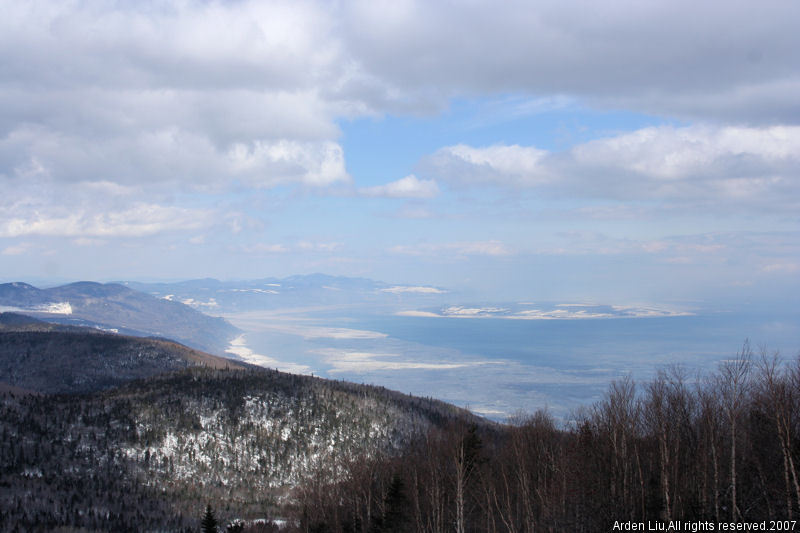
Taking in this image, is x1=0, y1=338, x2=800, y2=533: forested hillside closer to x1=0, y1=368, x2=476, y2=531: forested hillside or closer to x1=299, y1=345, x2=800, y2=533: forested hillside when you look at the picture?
x1=299, y1=345, x2=800, y2=533: forested hillside

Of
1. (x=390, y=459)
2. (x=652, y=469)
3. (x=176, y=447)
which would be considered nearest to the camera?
(x=652, y=469)

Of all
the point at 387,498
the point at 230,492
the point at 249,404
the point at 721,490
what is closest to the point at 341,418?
the point at 249,404

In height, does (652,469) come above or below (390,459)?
above

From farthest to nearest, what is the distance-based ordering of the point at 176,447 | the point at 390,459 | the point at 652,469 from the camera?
1. the point at 176,447
2. the point at 390,459
3. the point at 652,469

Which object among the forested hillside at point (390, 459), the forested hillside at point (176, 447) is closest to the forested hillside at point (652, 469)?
the forested hillside at point (390, 459)

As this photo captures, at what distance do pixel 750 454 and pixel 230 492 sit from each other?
473 feet

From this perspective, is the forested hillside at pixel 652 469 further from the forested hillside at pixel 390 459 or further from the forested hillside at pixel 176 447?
the forested hillside at pixel 176 447

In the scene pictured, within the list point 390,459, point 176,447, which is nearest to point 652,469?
point 390,459

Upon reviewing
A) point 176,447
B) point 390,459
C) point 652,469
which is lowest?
point 176,447

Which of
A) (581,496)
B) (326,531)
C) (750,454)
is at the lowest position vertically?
(326,531)

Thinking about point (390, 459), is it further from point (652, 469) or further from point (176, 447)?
point (176, 447)

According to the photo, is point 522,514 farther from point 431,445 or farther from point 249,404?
point 249,404

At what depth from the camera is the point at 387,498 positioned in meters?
47.6

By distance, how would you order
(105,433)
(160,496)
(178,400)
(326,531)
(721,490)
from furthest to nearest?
(178,400)
(105,433)
(160,496)
(326,531)
(721,490)
